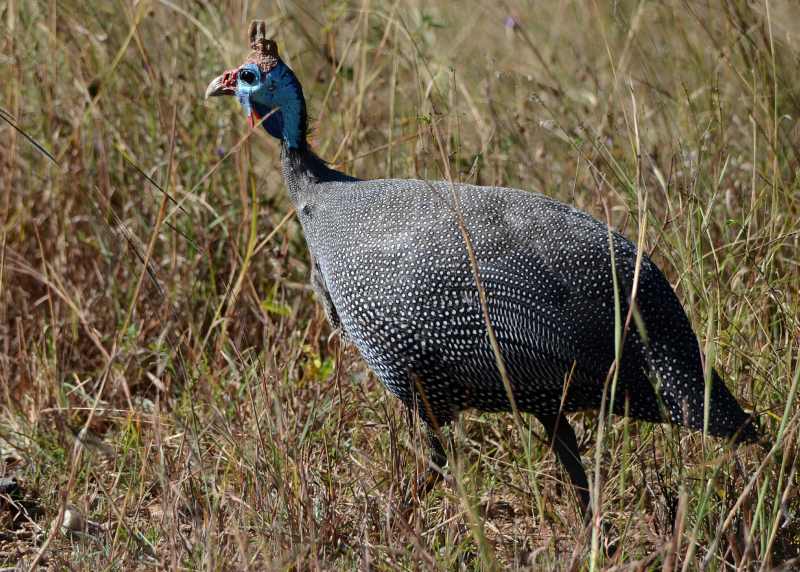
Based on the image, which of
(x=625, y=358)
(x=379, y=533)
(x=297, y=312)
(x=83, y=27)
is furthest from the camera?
(x=83, y=27)

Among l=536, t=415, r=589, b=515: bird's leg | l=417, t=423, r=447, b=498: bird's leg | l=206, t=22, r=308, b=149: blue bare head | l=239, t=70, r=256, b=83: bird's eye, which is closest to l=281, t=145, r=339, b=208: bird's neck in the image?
l=206, t=22, r=308, b=149: blue bare head

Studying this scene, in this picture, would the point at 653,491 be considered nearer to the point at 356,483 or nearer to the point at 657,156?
the point at 356,483

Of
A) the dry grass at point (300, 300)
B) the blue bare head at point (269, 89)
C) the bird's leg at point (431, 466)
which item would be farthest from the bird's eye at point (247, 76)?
the bird's leg at point (431, 466)

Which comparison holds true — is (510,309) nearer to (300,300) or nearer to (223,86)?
(223,86)

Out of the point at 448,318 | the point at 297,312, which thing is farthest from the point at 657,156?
the point at 448,318

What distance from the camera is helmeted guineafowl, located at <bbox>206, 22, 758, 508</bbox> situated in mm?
2498

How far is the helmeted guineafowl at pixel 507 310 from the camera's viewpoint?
2.50 meters

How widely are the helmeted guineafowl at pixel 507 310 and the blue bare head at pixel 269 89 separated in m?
0.34

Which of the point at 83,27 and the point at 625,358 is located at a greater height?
the point at 83,27

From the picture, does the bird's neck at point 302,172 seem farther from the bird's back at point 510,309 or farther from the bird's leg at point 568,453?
the bird's leg at point 568,453

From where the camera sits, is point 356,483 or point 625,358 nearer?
point 625,358

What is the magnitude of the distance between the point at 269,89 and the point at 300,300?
3.31ft

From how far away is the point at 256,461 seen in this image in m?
2.75

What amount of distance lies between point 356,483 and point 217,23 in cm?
189
